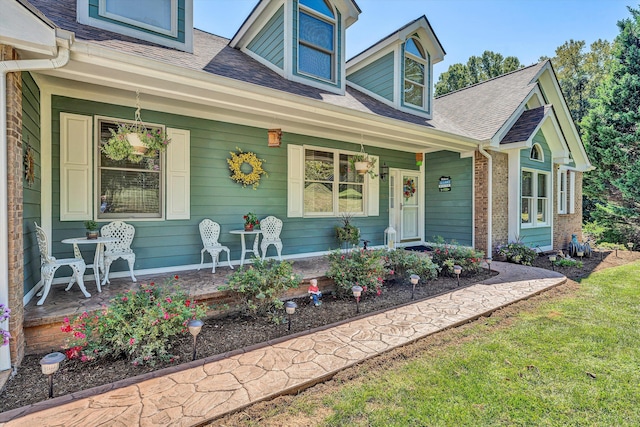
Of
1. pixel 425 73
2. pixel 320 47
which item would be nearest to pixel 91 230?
pixel 320 47

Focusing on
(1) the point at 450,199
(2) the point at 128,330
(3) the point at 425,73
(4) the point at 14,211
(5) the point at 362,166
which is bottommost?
(2) the point at 128,330

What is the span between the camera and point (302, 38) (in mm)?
6148

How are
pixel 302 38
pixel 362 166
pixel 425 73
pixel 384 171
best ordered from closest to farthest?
pixel 302 38
pixel 362 166
pixel 384 171
pixel 425 73

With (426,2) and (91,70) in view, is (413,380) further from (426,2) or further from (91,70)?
(426,2)

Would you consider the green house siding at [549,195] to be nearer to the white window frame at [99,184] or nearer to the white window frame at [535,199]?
the white window frame at [535,199]

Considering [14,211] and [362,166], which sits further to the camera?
[362,166]

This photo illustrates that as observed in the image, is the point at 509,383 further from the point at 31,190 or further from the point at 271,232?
the point at 31,190

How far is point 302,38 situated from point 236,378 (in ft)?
20.2

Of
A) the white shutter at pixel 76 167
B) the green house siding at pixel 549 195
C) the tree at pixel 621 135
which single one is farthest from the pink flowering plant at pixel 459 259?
the tree at pixel 621 135

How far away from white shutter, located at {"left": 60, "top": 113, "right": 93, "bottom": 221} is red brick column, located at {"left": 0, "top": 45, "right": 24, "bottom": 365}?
162 centimetres

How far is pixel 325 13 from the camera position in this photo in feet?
20.9

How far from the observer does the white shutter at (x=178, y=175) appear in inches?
195

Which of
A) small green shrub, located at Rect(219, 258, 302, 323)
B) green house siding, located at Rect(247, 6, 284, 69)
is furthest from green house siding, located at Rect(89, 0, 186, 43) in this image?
small green shrub, located at Rect(219, 258, 302, 323)

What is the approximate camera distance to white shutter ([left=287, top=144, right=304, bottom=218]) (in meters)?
6.24
